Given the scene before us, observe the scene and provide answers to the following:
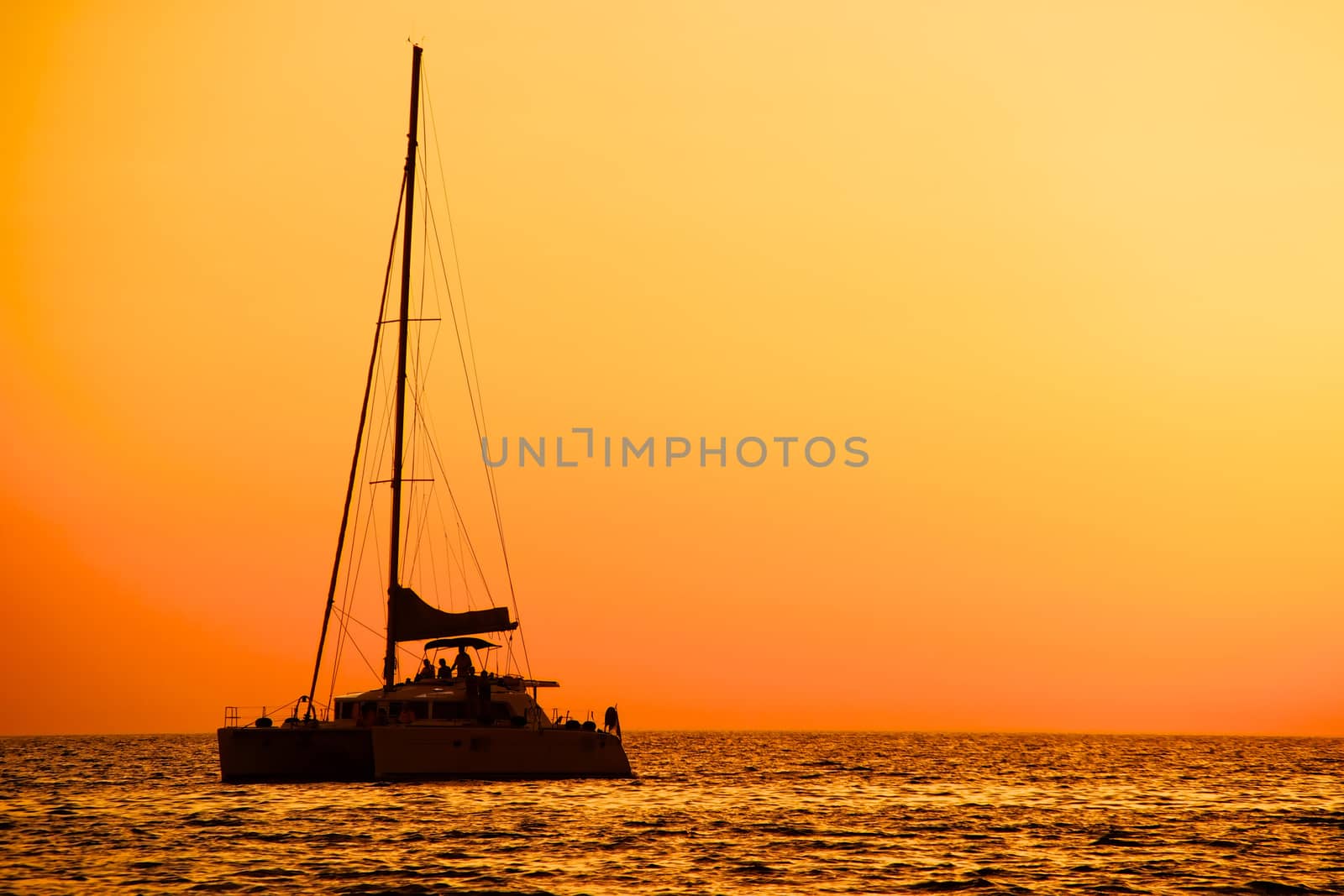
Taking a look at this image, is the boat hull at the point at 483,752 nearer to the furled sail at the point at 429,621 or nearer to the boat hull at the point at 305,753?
the boat hull at the point at 305,753

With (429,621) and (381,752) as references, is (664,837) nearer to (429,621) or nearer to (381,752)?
(381,752)

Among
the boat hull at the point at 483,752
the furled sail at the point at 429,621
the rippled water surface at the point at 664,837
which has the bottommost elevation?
the rippled water surface at the point at 664,837

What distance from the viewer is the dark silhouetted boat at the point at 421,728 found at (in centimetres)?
4369

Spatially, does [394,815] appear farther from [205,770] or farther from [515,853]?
[205,770]

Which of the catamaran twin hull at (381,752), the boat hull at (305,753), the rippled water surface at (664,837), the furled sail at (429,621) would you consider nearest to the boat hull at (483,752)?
the catamaran twin hull at (381,752)

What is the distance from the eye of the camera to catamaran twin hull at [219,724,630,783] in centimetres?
4356

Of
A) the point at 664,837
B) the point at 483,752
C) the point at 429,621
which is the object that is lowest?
the point at 664,837

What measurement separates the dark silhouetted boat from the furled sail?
0.03 meters

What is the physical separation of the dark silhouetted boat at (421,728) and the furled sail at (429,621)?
3cm

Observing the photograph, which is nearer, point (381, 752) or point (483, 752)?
point (381, 752)

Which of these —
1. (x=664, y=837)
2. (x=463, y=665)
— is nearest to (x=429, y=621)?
(x=463, y=665)

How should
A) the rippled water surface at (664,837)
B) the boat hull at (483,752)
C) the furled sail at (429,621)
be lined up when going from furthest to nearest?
1. the furled sail at (429,621)
2. the boat hull at (483,752)
3. the rippled water surface at (664,837)

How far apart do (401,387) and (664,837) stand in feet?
62.3

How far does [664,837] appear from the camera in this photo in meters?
36.8
